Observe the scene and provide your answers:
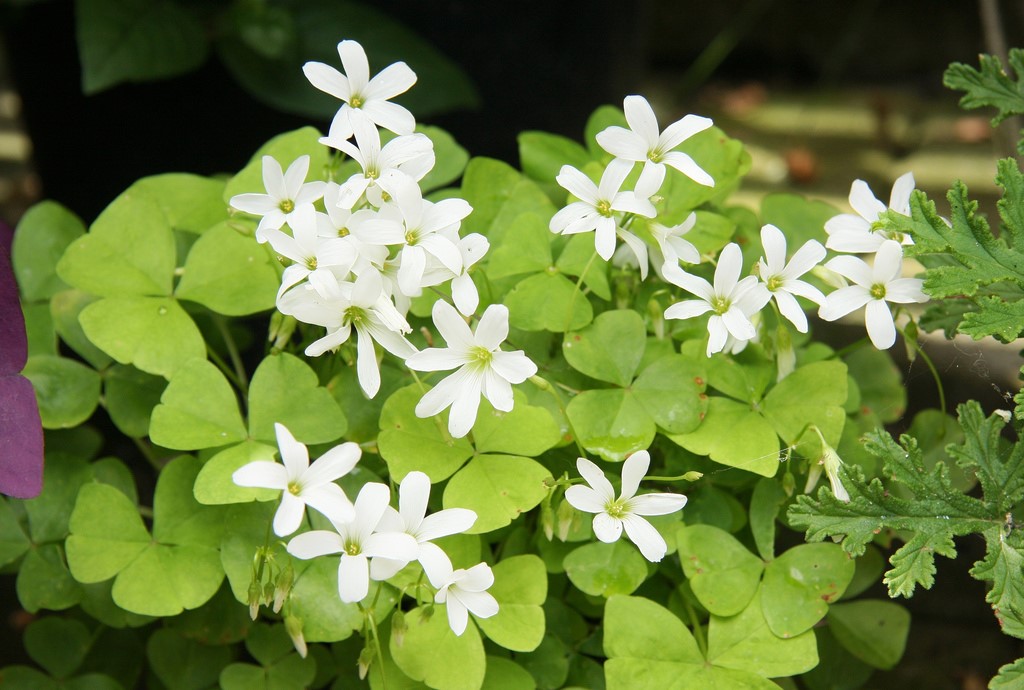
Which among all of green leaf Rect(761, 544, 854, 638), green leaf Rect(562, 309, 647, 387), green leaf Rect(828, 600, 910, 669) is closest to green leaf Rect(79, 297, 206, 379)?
green leaf Rect(562, 309, 647, 387)

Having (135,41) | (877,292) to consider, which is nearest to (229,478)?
(877,292)

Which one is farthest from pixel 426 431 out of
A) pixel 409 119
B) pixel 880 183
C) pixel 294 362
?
pixel 880 183

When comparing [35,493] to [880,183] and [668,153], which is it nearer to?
[668,153]

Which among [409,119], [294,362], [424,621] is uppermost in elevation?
[409,119]

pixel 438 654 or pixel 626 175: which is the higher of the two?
pixel 626 175

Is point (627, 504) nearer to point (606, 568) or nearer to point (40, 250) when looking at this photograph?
point (606, 568)
